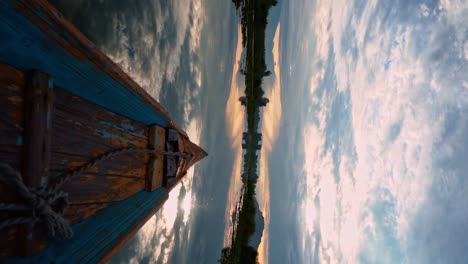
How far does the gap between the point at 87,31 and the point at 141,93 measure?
5614 millimetres

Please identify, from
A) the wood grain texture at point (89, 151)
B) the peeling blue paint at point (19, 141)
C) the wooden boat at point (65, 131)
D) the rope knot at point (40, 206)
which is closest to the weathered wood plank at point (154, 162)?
the wooden boat at point (65, 131)

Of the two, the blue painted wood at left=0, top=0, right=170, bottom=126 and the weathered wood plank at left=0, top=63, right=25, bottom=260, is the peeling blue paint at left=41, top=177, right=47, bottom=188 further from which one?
the blue painted wood at left=0, top=0, right=170, bottom=126

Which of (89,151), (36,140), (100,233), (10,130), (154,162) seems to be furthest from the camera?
(154,162)

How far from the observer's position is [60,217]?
7.22ft

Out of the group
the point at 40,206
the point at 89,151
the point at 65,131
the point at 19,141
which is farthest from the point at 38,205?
the point at 89,151

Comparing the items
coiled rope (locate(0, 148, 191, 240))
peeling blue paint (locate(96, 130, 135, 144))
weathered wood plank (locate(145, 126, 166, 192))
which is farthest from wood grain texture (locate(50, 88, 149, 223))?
weathered wood plank (locate(145, 126, 166, 192))

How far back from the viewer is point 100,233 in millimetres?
3521

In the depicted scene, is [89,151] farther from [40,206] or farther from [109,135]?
[40,206]

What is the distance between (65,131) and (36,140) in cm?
47

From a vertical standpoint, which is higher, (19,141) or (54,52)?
(54,52)

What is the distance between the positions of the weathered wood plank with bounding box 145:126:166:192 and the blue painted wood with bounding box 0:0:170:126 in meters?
1.49

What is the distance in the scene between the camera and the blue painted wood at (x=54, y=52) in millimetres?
1984

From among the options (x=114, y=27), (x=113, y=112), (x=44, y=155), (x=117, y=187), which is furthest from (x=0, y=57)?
(x=114, y=27)

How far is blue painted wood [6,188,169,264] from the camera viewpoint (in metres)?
2.55
